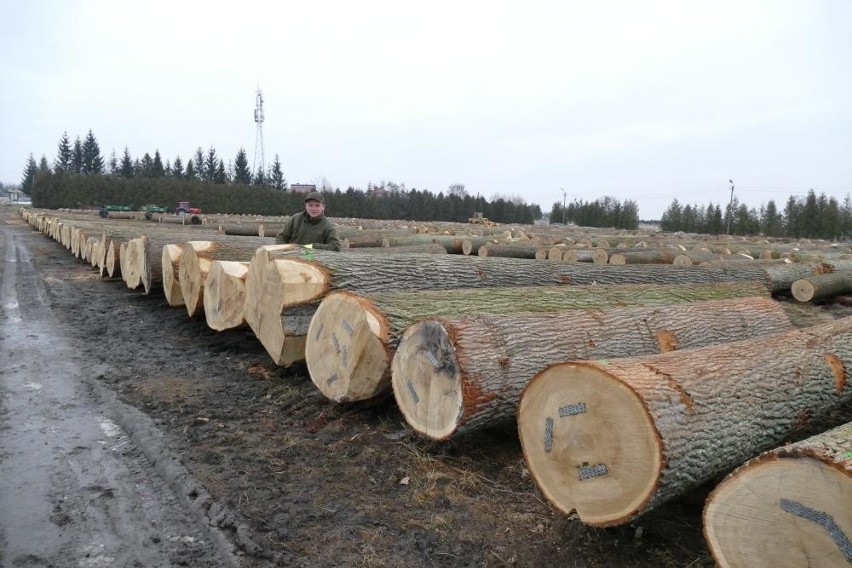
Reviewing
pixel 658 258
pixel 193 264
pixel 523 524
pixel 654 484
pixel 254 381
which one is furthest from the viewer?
pixel 658 258

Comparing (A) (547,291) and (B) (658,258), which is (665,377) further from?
(B) (658,258)

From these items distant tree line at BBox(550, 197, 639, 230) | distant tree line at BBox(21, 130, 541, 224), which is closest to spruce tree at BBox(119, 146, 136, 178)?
distant tree line at BBox(21, 130, 541, 224)

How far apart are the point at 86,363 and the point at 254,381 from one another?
181cm

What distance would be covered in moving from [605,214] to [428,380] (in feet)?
194

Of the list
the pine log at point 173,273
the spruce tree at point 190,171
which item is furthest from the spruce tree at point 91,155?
the pine log at point 173,273

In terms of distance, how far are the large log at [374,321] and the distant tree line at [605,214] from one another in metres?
53.8

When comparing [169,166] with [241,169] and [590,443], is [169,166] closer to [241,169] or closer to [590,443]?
[241,169]

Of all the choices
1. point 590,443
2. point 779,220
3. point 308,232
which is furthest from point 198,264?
point 779,220

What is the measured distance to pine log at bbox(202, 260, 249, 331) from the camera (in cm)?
550

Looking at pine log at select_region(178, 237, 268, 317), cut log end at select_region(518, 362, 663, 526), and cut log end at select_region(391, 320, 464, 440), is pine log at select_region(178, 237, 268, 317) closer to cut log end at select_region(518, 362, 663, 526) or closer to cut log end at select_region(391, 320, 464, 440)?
cut log end at select_region(391, 320, 464, 440)

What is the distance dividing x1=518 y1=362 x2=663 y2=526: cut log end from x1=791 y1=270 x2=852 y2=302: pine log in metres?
9.29

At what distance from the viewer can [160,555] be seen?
2.47m

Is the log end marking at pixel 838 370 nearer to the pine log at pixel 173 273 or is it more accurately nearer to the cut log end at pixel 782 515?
the cut log end at pixel 782 515

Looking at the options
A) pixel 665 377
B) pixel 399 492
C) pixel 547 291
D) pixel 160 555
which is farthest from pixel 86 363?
pixel 665 377
